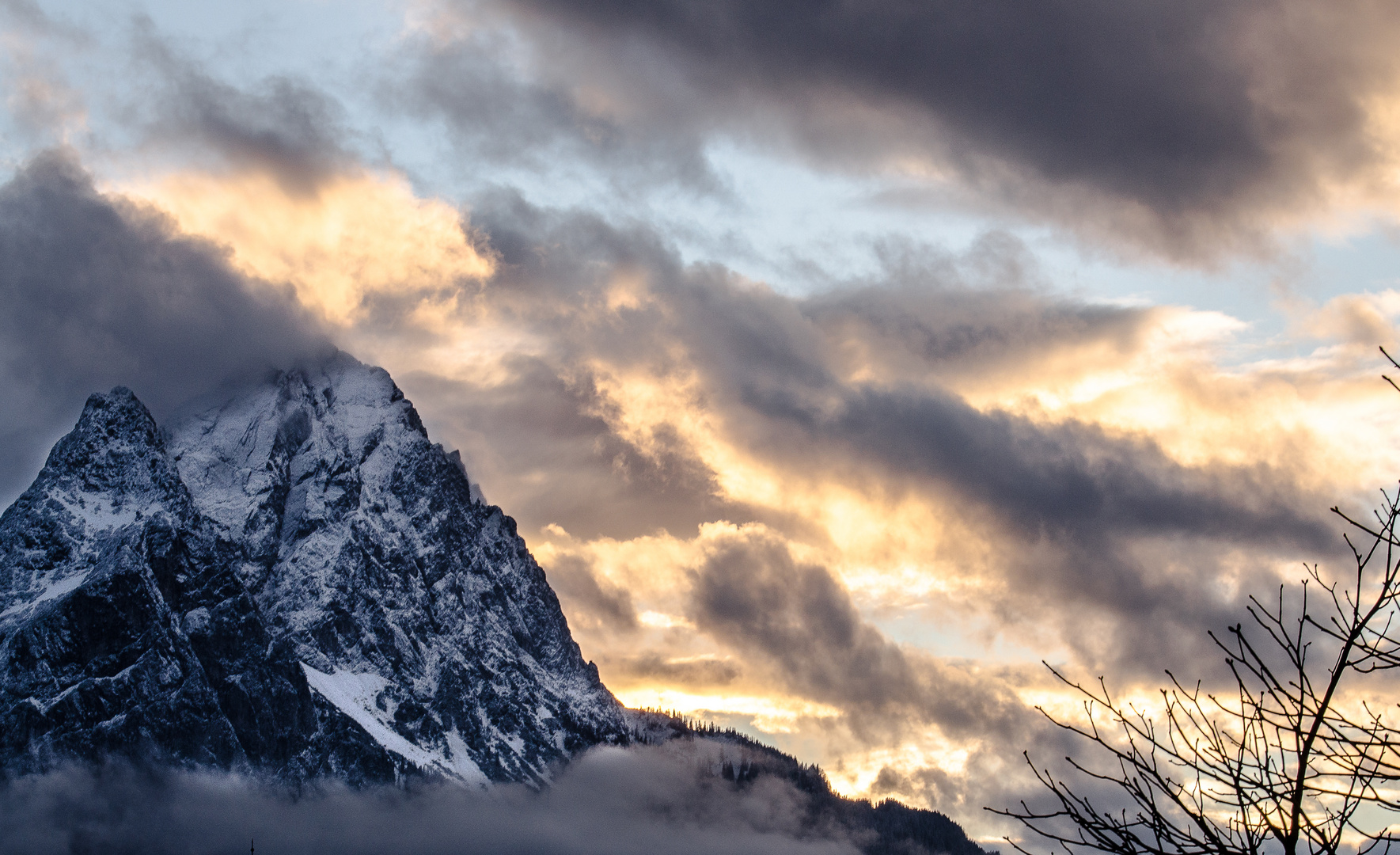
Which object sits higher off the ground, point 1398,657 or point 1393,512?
point 1393,512

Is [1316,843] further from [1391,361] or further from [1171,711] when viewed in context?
[1391,361]

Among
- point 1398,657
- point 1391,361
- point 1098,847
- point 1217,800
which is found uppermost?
point 1391,361

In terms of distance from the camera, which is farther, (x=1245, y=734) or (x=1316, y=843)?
Result: (x=1245, y=734)

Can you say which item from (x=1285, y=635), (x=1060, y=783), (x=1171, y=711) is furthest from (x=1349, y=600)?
(x=1060, y=783)

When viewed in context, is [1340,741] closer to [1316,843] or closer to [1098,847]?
[1316,843]

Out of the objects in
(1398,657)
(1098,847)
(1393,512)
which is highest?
(1393,512)

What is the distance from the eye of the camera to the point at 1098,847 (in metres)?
10.8

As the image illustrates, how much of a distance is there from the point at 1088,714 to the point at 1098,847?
3.75ft

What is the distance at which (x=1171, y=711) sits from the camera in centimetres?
1110

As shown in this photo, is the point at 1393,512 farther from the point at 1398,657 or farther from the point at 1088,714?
the point at 1088,714

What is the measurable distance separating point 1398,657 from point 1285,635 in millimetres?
860

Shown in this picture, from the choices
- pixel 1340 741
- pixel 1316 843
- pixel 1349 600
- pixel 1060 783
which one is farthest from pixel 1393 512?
pixel 1060 783

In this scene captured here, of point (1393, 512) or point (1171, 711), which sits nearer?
point (1393, 512)

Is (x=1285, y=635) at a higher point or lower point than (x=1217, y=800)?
higher
